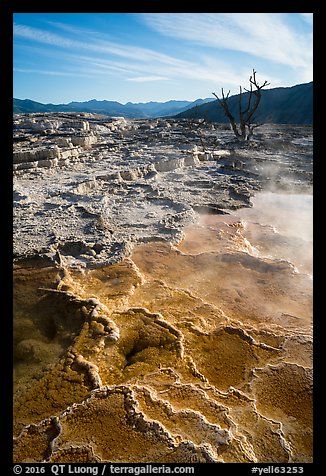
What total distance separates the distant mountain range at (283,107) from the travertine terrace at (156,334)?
37.4 m

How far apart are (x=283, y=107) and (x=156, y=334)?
4954cm

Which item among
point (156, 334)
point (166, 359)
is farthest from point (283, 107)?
point (166, 359)

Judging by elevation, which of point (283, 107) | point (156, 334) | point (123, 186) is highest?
point (283, 107)

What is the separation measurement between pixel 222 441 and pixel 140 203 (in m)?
4.85

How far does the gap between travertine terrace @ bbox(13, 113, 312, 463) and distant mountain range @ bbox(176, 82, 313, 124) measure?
3740 cm

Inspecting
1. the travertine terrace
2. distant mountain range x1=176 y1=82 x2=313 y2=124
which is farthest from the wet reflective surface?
distant mountain range x1=176 y1=82 x2=313 y2=124

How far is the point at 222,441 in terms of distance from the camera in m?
2.02

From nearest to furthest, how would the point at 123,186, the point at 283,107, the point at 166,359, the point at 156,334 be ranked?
the point at 166,359, the point at 156,334, the point at 123,186, the point at 283,107

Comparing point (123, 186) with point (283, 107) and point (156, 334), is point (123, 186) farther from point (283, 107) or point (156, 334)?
point (283, 107)

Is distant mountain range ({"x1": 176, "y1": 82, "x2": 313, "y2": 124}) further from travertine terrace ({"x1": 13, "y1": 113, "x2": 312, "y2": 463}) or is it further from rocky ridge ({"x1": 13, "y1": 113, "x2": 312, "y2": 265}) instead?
travertine terrace ({"x1": 13, "y1": 113, "x2": 312, "y2": 463})

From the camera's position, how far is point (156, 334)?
2.93 m

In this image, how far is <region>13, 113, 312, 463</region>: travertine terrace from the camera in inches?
81.6

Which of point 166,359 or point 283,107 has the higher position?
point 283,107

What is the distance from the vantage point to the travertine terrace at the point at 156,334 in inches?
81.6
